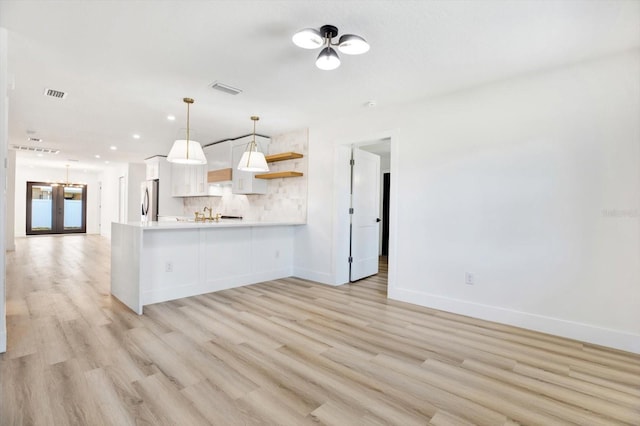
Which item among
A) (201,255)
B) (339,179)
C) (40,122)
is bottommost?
(201,255)

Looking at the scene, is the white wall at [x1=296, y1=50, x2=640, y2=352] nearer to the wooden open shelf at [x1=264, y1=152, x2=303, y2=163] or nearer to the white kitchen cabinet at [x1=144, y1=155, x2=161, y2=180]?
the wooden open shelf at [x1=264, y1=152, x2=303, y2=163]

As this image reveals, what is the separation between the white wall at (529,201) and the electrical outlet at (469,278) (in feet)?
0.17

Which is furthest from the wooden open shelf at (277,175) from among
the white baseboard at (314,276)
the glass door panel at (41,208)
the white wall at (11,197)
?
the glass door panel at (41,208)

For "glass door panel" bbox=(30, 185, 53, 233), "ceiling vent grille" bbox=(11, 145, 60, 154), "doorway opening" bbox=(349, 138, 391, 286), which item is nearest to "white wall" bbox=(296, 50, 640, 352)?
"doorway opening" bbox=(349, 138, 391, 286)

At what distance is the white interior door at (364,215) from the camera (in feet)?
15.8

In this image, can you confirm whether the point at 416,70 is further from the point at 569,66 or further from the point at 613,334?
the point at 613,334

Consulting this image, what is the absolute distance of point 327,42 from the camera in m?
2.35

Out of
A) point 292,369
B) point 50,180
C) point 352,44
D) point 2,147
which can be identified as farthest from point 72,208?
point 352,44

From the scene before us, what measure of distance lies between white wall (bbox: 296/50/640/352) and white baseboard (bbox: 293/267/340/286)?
105cm

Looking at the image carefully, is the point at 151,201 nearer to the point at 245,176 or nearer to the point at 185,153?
the point at 245,176

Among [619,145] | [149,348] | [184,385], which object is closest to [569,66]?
[619,145]

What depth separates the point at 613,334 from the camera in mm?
2580

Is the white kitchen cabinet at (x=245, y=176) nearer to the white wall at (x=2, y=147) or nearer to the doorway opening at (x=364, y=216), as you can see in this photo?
the doorway opening at (x=364, y=216)

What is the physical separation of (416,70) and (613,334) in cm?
288
